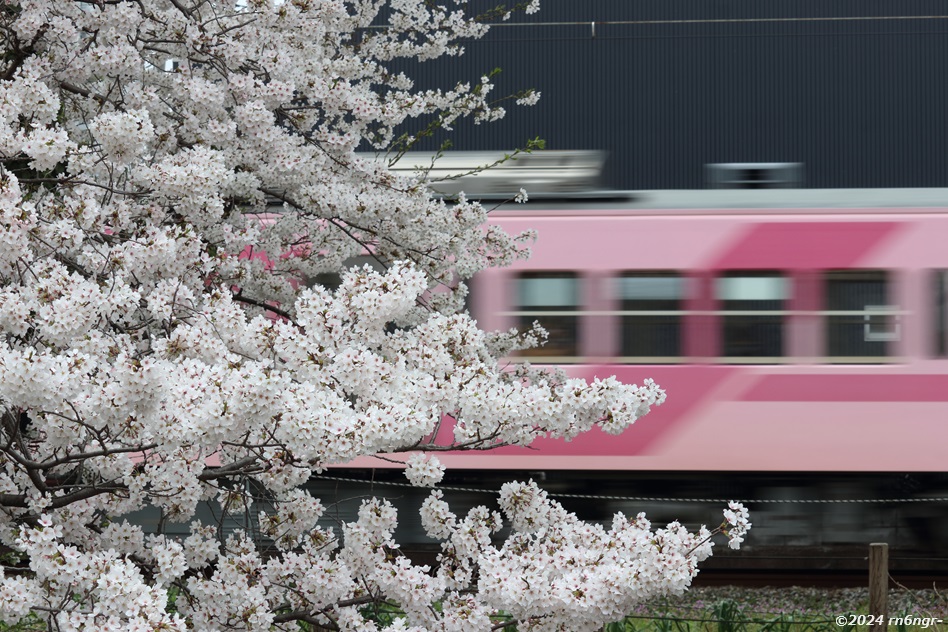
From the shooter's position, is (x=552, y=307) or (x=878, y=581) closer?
(x=878, y=581)

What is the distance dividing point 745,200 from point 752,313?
0.97m

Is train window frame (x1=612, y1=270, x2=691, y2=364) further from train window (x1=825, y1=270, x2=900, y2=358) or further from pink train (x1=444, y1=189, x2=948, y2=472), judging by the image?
train window (x1=825, y1=270, x2=900, y2=358)

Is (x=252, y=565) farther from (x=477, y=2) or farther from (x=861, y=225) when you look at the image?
(x=477, y=2)

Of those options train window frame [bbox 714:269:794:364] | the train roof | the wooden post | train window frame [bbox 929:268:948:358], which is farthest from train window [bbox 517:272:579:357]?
the wooden post

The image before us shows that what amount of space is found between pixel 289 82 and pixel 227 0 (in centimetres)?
69

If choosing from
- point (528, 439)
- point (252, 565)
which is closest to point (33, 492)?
point (252, 565)

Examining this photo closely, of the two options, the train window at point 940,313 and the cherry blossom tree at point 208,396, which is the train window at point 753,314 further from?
the cherry blossom tree at point 208,396

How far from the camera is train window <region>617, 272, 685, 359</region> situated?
9.34 meters

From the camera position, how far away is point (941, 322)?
9211 millimetres

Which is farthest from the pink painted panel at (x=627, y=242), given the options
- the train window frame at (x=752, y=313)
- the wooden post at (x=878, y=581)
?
the wooden post at (x=878, y=581)

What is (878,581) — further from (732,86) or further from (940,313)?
(732,86)

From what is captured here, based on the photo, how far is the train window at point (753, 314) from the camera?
365 inches

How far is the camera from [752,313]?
9328 mm

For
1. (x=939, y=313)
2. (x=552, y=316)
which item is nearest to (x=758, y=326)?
(x=939, y=313)
